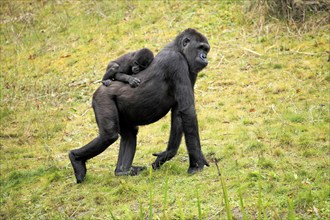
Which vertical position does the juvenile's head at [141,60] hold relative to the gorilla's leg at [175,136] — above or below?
above

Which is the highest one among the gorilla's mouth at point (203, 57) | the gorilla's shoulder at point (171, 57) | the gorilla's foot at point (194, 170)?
the gorilla's shoulder at point (171, 57)

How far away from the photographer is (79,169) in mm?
5562

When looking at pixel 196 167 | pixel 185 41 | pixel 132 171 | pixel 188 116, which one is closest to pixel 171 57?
pixel 185 41

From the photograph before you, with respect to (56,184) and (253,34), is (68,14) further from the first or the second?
(56,184)

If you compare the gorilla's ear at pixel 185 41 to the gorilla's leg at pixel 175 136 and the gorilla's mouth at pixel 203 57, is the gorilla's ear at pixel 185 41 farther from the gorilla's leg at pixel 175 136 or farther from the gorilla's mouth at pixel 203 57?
the gorilla's leg at pixel 175 136

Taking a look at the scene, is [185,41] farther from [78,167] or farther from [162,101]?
[78,167]

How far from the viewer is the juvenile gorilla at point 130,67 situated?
5.47m

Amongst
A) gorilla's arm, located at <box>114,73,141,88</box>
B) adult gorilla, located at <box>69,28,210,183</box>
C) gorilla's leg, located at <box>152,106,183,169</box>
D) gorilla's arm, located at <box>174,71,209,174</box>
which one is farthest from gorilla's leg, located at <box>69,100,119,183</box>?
gorilla's arm, located at <box>174,71,209,174</box>

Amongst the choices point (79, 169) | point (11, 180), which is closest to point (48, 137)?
point (11, 180)

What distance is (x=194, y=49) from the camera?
5.45 meters

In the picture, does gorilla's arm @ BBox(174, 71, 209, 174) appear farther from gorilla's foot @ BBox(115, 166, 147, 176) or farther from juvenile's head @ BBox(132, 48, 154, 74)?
gorilla's foot @ BBox(115, 166, 147, 176)

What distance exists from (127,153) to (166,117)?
2372mm

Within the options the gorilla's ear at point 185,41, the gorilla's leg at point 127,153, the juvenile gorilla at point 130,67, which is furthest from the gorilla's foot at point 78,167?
the gorilla's ear at point 185,41

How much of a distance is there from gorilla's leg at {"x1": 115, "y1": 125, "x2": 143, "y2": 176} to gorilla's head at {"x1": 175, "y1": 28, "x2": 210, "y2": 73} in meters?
1.02
